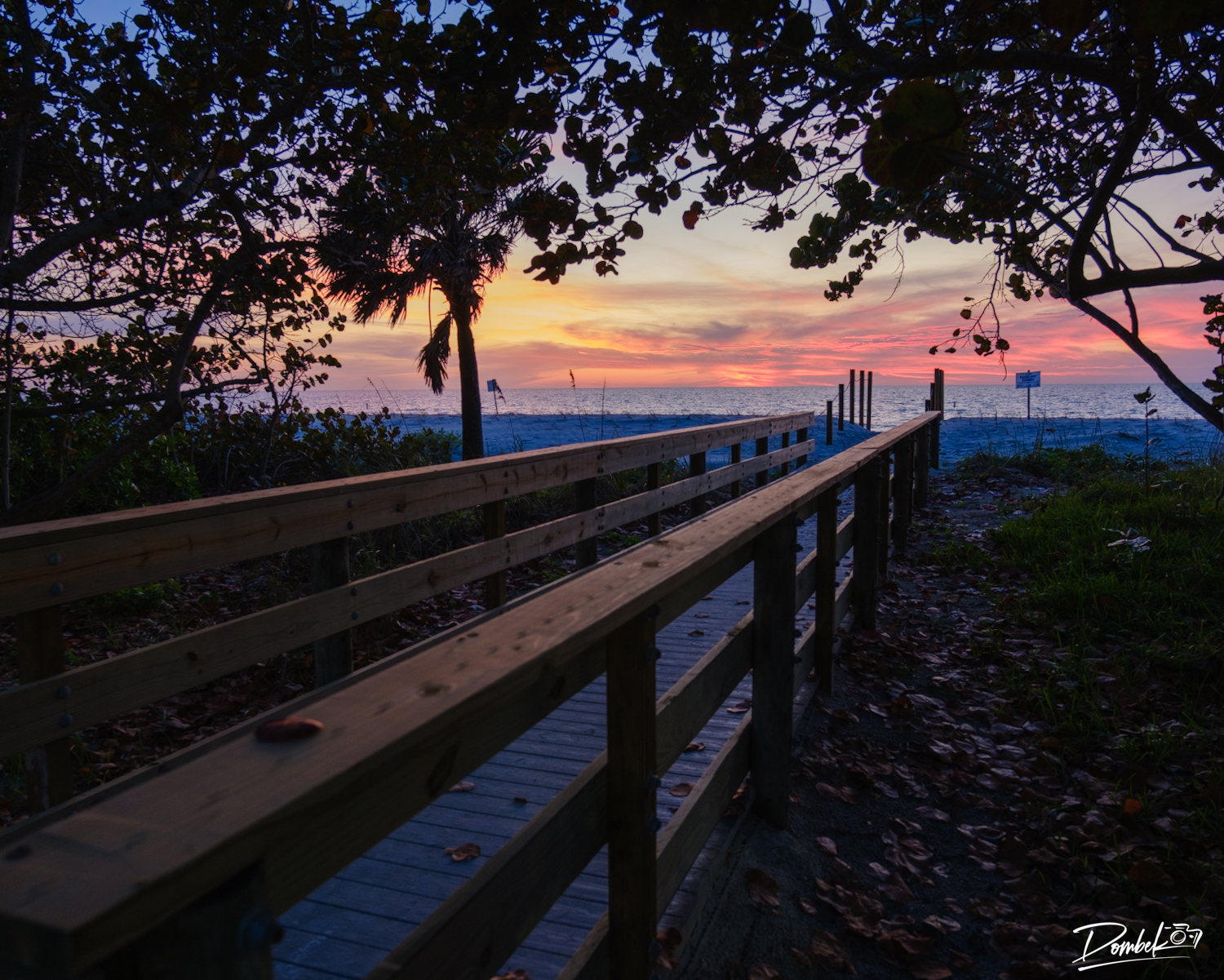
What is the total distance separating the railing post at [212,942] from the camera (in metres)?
0.65

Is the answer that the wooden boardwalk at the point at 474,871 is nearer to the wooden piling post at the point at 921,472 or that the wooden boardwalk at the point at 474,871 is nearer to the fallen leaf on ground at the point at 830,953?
the fallen leaf on ground at the point at 830,953

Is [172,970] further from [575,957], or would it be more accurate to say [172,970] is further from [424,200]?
[424,200]

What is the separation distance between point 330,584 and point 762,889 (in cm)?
200

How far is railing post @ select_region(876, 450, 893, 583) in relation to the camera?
540 centimetres

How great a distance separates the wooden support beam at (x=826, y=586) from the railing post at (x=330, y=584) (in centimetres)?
231

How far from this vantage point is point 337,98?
14.2 feet

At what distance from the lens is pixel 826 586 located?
4.07 metres

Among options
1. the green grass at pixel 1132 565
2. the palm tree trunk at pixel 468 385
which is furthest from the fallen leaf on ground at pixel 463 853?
the palm tree trunk at pixel 468 385

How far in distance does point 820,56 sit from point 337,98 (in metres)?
2.70

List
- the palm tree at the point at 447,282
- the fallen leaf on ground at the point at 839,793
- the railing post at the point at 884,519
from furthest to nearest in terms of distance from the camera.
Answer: the palm tree at the point at 447,282 → the railing post at the point at 884,519 → the fallen leaf on ground at the point at 839,793

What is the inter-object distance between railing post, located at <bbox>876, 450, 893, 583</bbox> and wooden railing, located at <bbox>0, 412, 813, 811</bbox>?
2.68m

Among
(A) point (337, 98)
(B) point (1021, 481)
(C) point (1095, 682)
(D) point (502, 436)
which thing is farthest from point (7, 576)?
(D) point (502, 436)

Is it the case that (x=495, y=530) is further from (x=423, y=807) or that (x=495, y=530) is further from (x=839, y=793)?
(x=423, y=807)

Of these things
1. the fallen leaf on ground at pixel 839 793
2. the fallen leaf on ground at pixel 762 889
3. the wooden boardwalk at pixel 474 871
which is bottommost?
the fallen leaf on ground at pixel 839 793
